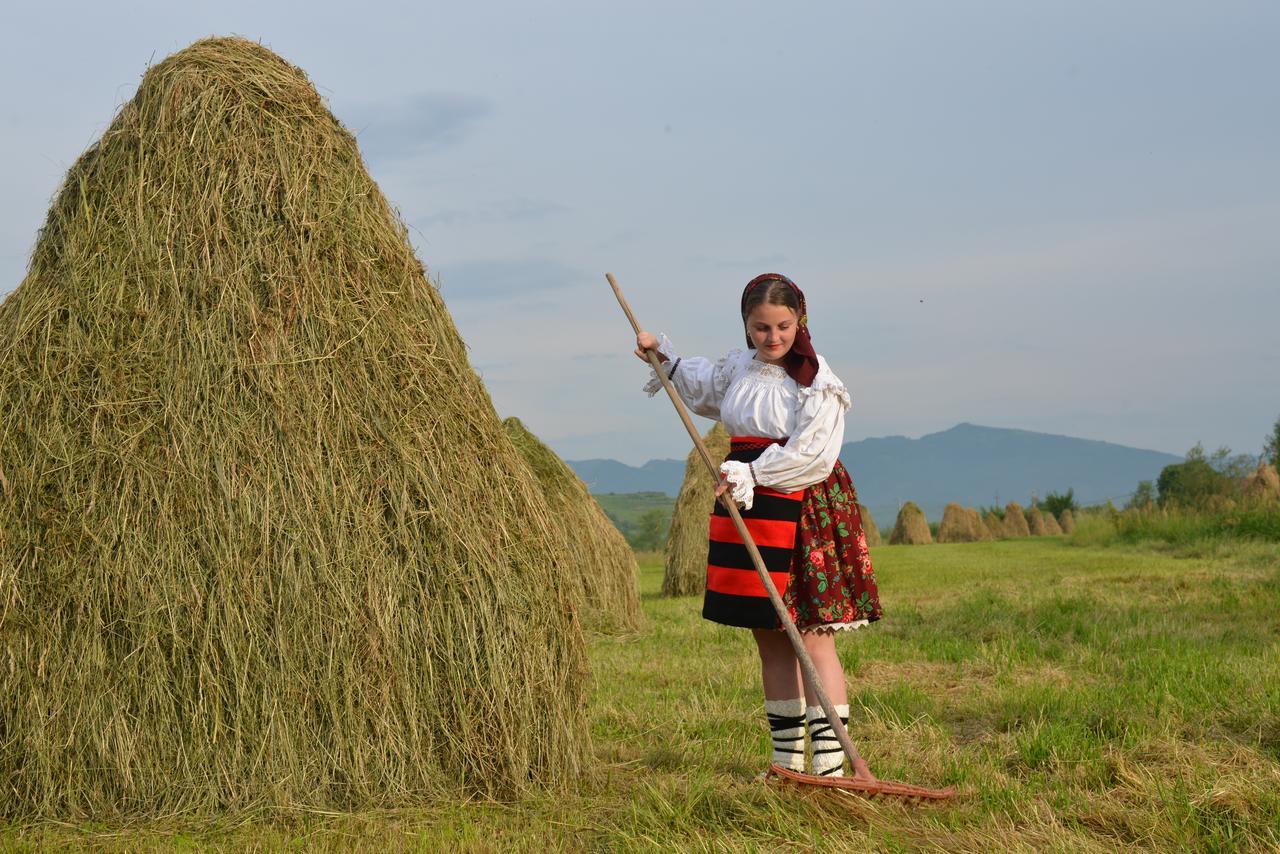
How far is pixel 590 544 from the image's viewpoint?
12.1 meters

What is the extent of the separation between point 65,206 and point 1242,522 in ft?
69.2

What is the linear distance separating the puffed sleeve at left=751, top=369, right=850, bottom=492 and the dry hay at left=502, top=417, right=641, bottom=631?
724cm

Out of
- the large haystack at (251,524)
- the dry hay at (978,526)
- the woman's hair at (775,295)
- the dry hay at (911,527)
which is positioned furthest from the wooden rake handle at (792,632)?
the dry hay at (978,526)

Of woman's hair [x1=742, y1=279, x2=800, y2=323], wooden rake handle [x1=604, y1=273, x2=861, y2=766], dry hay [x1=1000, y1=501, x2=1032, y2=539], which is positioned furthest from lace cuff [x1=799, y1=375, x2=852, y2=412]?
dry hay [x1=1000, y1=501, x2=1032, y2=539]

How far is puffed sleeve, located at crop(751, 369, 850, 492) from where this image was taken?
437 centimetres

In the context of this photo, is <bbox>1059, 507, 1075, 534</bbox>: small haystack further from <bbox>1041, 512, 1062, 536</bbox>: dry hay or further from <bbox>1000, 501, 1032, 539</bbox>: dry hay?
<bbox>1000, 501, 1032, 539</bbox>: dry hay

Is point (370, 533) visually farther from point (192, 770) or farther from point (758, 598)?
point (758, 598)

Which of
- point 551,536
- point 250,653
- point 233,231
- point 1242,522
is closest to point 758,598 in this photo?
point 551,536

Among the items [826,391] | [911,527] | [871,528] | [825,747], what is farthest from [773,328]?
[911,527]

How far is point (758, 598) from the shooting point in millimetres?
4453

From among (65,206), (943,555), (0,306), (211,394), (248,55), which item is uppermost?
(248,55)

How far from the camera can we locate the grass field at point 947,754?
4.02m

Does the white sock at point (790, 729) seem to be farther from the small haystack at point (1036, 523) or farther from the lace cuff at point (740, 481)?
the small haystack at point (1036, 523)

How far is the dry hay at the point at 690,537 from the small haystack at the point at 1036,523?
19664 millimetres
